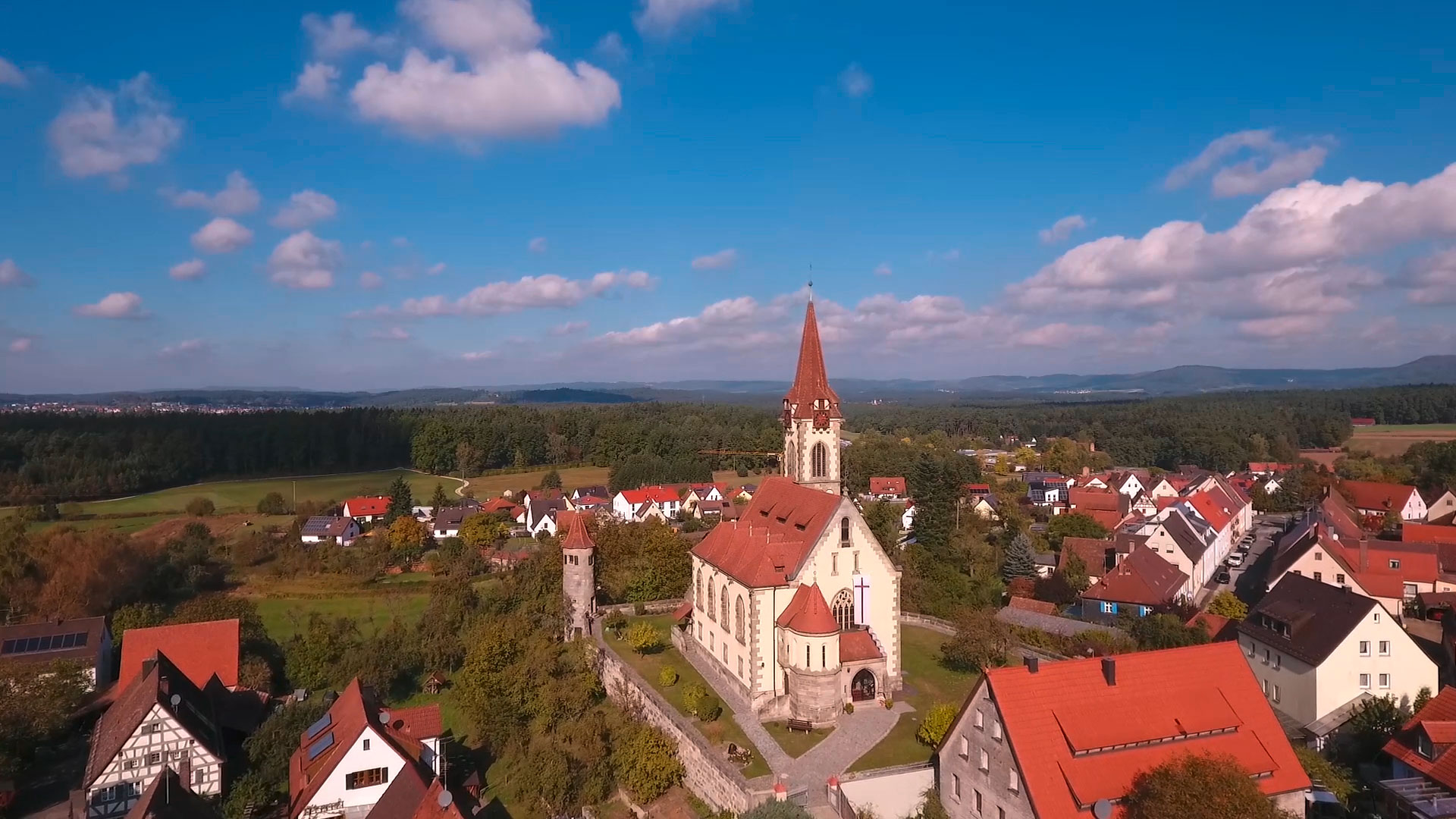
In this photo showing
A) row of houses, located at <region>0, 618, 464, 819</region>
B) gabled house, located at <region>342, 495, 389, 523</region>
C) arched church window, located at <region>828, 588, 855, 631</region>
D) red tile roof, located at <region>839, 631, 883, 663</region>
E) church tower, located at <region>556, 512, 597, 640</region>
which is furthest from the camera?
gabled house, located at <region>342, 495, 389, 523</region>

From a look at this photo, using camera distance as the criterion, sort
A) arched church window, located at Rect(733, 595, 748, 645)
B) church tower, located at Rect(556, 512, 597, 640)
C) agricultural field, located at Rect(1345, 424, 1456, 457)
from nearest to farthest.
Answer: arched church window, located at Rect(733, 595, 748, 645) < church tower, located at Rect(556, 512, 597, 640) < agricultural field, located at Rect(1345, 424, 1456, 457)

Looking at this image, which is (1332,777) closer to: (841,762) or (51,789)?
(841,762)

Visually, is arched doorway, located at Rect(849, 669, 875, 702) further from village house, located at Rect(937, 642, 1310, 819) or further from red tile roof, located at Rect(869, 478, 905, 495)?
red tile roof, located at Rect(869, 478, 905, 495)

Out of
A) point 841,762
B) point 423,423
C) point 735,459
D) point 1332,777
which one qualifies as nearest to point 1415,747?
point 1332,777

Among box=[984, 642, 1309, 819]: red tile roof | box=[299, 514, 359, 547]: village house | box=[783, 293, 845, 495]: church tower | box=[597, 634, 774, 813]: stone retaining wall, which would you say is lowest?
box=[597, 634, 774, 813]: stone retaining wall

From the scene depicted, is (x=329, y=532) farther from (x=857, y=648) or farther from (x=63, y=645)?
(x=857, y=648)

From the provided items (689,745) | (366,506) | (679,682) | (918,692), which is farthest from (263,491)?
(918,692)

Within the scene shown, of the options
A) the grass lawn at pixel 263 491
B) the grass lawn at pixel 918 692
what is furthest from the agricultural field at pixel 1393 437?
the grass lawn at pixel 263 491

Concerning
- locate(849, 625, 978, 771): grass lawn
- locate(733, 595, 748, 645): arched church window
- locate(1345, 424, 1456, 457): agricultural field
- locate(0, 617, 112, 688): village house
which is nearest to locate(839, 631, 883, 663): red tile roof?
locate(849, 625, 978, 771): grass lawn

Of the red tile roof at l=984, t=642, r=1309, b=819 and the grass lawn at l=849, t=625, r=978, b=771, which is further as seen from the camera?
the grass lawn at l=849, t=625, r=978, b=771
